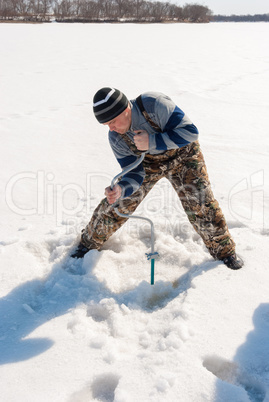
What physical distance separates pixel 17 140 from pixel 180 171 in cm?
315

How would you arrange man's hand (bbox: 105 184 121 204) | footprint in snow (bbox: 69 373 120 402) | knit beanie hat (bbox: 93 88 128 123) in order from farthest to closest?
man's hand (bbox: 105 184 121 204)
knit beanie hat (bbox: 93 88 128 123)
footprint in snow (bbox: 69 373 120 402)

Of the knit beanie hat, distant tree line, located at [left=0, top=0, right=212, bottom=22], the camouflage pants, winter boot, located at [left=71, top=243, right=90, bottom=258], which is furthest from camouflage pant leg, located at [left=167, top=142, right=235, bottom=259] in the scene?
distant tree line, located at [left=0, top=0, right=212, bottom=22]

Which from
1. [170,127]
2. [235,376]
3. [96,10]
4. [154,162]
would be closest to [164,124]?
[170,127]

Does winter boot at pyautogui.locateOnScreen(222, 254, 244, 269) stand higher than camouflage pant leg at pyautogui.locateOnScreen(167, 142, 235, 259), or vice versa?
camouflage pant leg at pyautogui.locateOnScreen(167, 142, 235, 259)

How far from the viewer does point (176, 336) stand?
1.77 m

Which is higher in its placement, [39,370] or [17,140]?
[17,140]

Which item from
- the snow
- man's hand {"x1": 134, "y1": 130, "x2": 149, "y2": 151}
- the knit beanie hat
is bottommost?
the snow

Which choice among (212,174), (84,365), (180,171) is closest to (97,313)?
(84,365)

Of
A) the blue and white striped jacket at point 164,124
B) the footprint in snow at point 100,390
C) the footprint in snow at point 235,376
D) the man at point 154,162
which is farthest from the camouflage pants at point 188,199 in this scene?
the footprint in snow at point 100,390

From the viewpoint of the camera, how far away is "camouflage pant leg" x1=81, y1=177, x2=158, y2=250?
2344 millimetres

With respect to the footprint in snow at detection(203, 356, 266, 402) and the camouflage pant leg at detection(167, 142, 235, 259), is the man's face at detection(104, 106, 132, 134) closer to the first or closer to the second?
the camouflage pant leg at detection(167, 142, 235, 259)

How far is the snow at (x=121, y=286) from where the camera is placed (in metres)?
1.60

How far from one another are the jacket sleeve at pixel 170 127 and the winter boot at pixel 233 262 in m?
0.88

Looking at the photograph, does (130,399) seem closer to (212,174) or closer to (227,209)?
(227,209)
